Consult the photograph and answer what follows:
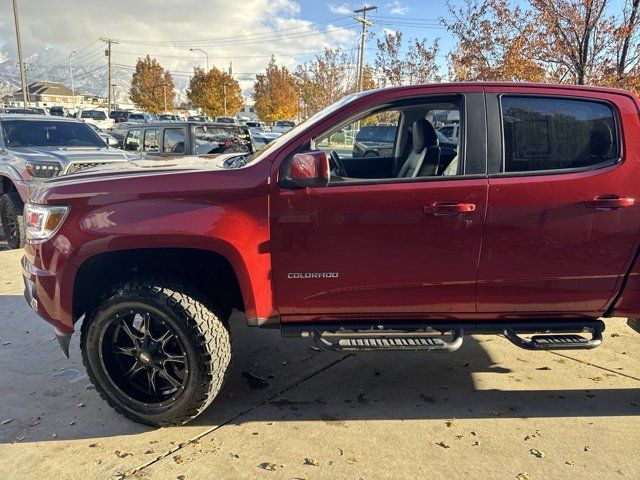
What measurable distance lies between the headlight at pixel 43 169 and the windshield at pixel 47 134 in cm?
103

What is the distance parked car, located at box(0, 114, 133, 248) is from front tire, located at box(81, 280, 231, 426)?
3470mm

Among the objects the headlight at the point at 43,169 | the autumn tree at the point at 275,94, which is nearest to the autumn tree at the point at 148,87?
the autumn tree at the point at 275,94

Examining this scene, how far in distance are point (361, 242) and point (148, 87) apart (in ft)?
178

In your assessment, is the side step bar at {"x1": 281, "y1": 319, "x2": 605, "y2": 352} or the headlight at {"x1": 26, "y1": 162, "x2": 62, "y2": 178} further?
the headlight at {"x1": 26, "y1": 162, "x2": 62, "y2": 178}

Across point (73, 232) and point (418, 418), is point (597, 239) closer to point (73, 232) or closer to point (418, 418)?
point (418, 418)

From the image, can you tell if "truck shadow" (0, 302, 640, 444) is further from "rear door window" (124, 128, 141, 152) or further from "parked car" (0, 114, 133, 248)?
"rear door window" (124, 128, 141, 152)

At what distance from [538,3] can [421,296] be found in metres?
8.57

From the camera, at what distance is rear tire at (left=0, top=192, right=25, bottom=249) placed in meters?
6.31

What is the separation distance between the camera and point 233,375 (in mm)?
3449

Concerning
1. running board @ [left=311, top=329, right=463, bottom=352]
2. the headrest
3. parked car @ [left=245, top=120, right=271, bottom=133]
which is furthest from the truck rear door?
parked car @ [left=245, top=120, right=271, bottom=133]

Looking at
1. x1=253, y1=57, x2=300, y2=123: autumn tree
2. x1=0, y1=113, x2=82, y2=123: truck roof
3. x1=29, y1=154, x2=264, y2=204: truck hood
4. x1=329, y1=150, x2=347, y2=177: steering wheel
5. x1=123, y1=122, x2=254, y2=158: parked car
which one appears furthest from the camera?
x1=253, y1=57, x2=300, y2=123: autumn tree

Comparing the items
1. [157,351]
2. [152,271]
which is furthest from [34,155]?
[157,351]

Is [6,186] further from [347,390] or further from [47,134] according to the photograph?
[347,390]

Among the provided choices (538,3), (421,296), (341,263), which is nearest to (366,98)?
(341,263)
